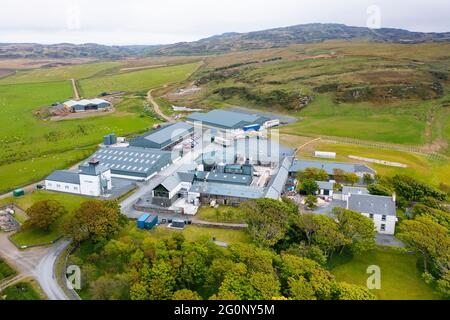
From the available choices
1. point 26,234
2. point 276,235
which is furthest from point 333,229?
point 26,234

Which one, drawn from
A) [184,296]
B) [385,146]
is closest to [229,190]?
[184,296]

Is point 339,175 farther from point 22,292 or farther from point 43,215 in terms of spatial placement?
point 22,292

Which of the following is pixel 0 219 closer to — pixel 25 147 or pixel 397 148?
pixel 25 147

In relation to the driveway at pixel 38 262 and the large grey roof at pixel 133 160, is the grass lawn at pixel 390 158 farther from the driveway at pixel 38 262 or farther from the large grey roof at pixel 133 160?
the driveway at pixel 38 262

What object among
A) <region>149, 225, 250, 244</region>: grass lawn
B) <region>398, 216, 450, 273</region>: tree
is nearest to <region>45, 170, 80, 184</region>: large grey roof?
<region>149, 225, 250, 244</region>: grass lawn

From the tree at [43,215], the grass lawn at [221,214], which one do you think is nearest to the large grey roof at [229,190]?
the grass lawn at [221,214]

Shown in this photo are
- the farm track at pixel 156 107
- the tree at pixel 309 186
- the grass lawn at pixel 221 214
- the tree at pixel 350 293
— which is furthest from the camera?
the farm track at pixel 156 107
